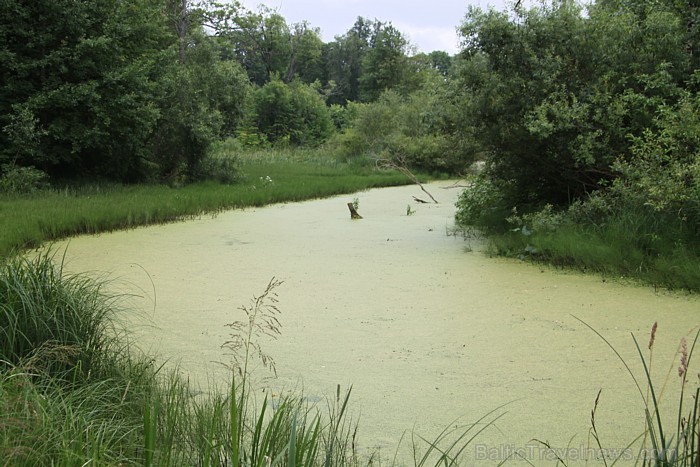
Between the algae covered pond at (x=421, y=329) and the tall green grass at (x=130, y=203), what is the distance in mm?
453

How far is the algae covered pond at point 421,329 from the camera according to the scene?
224 cm

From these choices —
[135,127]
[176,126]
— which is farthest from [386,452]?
[176,126]

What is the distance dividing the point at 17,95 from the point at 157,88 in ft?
7.02

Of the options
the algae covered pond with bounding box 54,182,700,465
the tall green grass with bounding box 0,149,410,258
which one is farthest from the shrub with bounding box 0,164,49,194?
the algae covered pond with bounding box 54,182,700,465

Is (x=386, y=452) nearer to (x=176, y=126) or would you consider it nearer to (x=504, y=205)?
(x=504, y=205)

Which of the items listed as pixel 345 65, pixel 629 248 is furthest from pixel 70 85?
pixel 345 65

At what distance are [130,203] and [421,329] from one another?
17.5 ft

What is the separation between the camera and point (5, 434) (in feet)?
4.59

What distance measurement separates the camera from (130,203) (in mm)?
7520

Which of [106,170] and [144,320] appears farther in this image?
[106,170]

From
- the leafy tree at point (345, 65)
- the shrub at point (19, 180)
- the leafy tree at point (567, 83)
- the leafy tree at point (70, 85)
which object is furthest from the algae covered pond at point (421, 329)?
the leafy tree at point (345, 65)

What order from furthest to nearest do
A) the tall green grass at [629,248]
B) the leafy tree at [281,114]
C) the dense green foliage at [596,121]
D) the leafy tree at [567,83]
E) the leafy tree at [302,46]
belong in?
the leafy tree at [302,46] < the leafy tree at [281,114] < the leafy tree at [567,83] < the dense green foliage at [596,121] < the tall green grass at [629,248]

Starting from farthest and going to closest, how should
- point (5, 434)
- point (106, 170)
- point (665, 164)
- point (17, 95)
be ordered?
1. point (106, 170)
2. point (17, 95)
3. point (665, 164)
4. point (5, 434)

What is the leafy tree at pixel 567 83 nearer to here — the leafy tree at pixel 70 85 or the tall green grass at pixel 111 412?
the tall green grass at pixel 111 412
